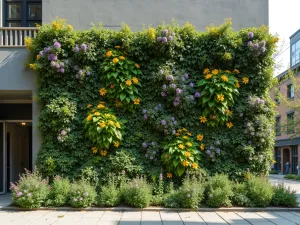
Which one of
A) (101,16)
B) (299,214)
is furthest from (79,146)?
(299,214)

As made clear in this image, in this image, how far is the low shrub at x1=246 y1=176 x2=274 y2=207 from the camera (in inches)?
338

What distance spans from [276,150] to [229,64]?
107 ft

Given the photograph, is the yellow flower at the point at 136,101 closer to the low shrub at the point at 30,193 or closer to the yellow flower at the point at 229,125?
the yellow flower at the point at 229,125

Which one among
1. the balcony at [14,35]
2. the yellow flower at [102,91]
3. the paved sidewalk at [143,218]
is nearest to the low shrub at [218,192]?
the paved sidewalk at [143,218]

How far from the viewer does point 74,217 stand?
7.71 m

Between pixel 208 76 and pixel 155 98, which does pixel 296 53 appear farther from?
pixel 155 98

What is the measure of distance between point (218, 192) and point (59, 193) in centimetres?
443

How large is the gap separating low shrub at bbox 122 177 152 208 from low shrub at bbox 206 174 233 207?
5.51 feet

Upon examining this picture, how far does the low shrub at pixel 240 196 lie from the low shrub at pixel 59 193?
471cm

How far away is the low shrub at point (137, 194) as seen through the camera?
842cm

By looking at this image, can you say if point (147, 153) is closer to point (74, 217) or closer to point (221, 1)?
point (74, 217)

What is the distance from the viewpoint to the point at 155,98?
10047 millimetres

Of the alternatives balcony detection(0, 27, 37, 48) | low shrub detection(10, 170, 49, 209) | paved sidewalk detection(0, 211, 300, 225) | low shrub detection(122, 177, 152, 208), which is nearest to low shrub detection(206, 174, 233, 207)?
paved sidewalk detection(0, 211, 300, 225)

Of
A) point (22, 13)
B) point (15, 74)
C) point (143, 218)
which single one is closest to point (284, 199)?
point (143, 218)
